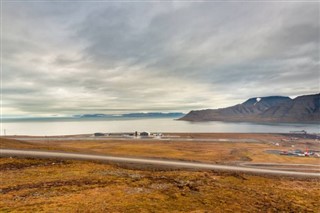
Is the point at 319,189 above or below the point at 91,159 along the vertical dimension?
below

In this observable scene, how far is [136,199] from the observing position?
21.4m

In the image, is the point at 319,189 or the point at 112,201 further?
the point at 319,189

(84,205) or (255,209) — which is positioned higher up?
(84,205)

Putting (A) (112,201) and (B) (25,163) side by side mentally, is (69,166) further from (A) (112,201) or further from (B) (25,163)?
(A) (112,201)

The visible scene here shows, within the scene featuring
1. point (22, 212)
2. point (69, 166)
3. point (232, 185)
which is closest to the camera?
point (22, 212)

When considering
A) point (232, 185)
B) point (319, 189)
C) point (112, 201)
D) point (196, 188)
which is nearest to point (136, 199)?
point (112, 201)

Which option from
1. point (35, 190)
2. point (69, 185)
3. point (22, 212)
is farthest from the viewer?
point (69, 185)

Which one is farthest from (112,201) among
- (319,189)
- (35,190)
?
(319,189)

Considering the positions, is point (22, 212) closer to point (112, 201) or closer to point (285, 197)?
point (112, 201)

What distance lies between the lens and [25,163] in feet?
111

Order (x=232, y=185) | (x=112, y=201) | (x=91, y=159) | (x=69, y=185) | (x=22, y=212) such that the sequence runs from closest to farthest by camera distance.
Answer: (x=22, y=212) < (x=112, y=201) < (x=69, y=185) < (x=232, y=185) < (x=91, y=159)

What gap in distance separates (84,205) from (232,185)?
16982 millimetres

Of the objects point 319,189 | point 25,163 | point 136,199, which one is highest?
point 25,163

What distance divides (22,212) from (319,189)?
103 ft
